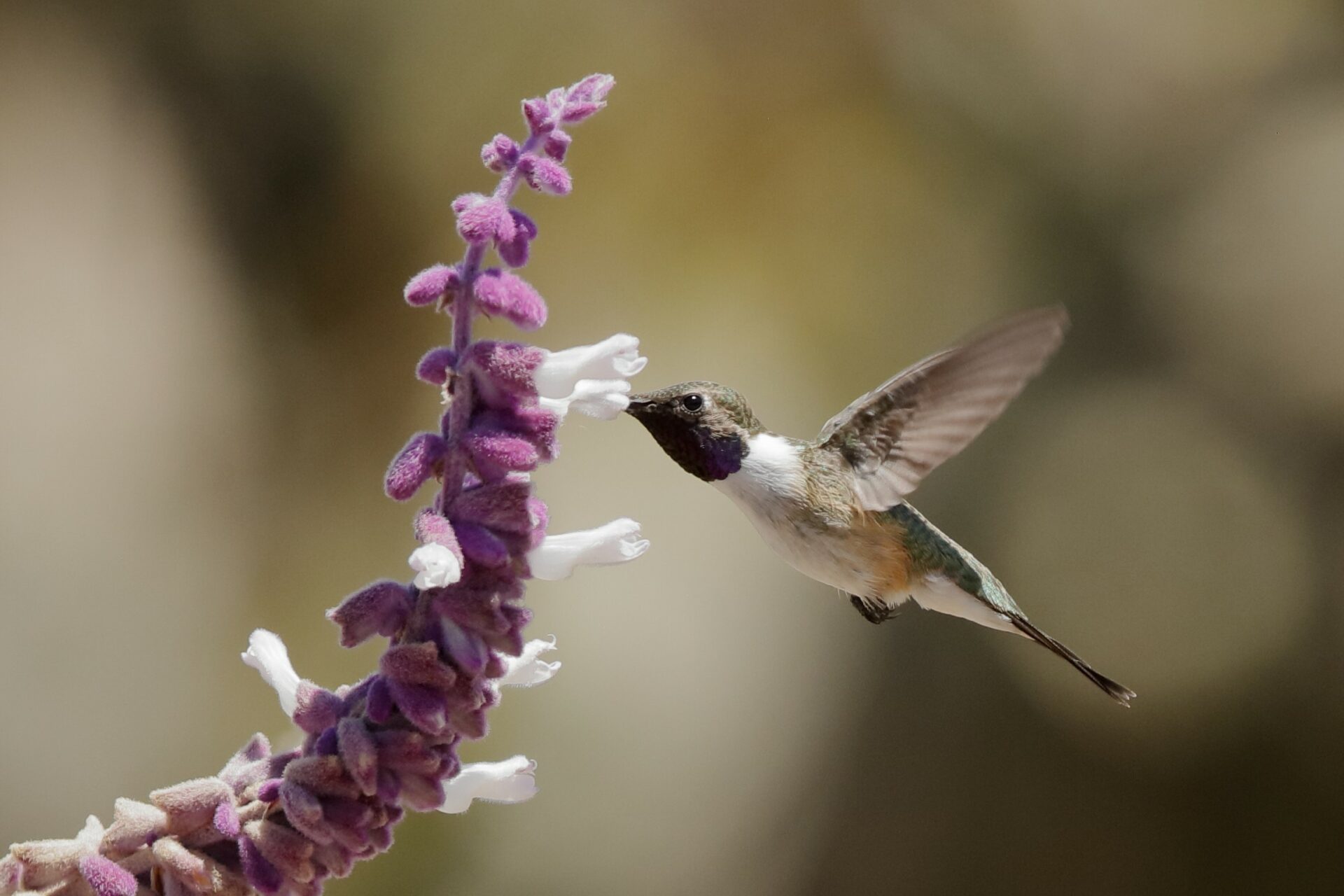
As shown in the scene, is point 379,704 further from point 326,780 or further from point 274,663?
point 274,663

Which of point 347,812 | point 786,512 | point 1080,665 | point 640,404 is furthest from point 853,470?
point 347,812

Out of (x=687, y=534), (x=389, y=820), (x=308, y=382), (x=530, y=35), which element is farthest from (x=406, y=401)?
(x=389, y=820)

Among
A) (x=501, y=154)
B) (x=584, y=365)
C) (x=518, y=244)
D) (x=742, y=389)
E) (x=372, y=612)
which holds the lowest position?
(x=372, y=612)

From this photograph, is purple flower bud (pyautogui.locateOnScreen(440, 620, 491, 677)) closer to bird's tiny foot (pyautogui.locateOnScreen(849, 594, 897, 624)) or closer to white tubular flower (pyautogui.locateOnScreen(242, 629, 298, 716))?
white tubular flower (pyautogui.locateOnScreen(242, 629, 298, 716))

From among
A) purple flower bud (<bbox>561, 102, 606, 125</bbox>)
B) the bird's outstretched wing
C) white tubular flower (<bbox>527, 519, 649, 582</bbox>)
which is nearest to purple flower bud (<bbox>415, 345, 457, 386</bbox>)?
white tubular flower (<bbox>527, 519, 649, 582</bbox>)

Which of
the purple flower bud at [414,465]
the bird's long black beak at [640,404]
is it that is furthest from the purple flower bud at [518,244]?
the bird's long black beak at [640,404]

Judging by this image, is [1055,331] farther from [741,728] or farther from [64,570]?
[64,570]
